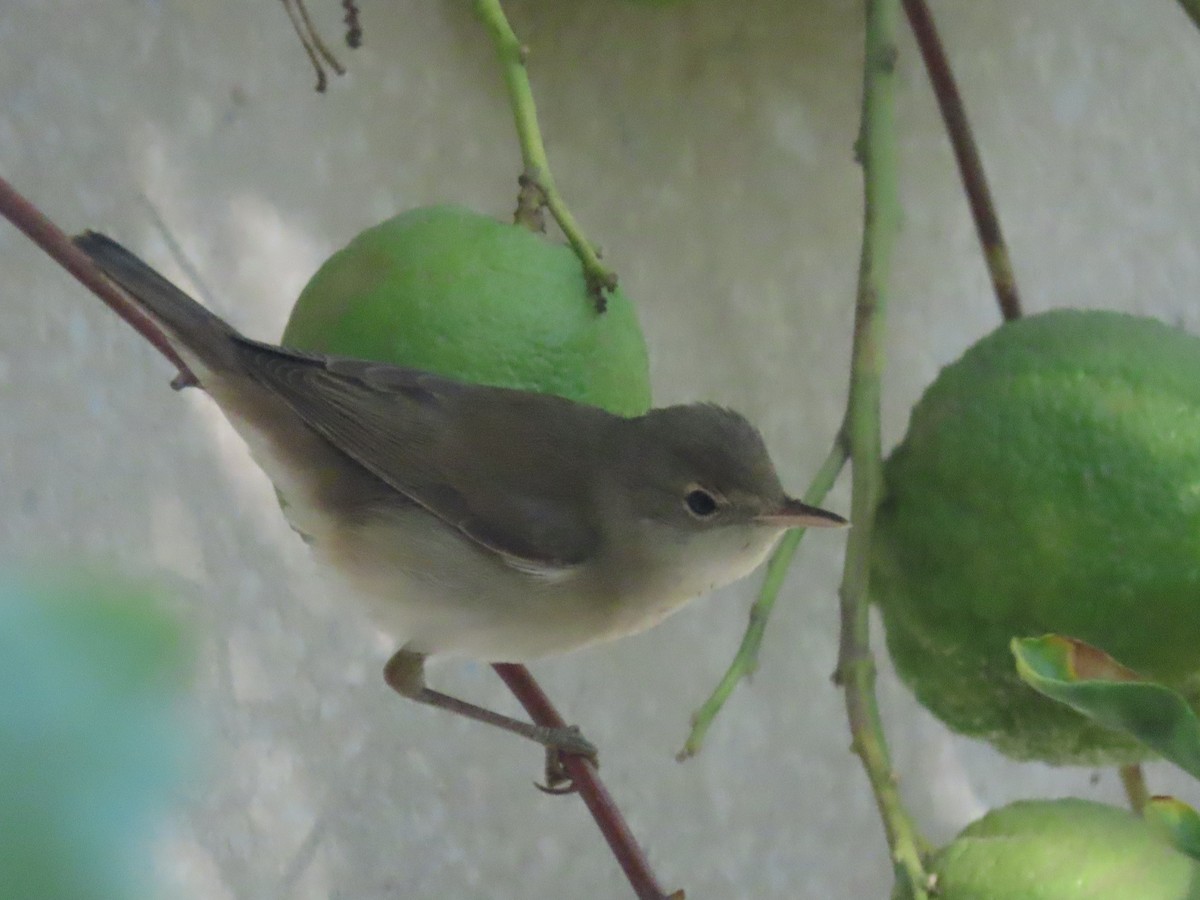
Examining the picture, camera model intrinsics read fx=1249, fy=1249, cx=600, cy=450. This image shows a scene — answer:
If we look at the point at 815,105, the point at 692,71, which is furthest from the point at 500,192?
the point at 815,105

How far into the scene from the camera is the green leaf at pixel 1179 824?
0.55 m

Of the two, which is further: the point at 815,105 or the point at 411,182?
the point at 815,105

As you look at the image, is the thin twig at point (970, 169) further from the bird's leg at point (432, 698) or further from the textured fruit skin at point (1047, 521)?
the bird's leg at point (432, 698)

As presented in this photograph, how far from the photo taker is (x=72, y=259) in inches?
29.2

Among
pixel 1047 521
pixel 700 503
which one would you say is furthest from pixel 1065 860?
pixel 700 503

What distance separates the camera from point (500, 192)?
1.17 metres

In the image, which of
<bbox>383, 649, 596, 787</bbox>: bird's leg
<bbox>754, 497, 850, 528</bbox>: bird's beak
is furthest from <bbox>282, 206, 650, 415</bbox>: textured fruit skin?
<bbox>383, 649, 596, 787</bbox>: bird's leg

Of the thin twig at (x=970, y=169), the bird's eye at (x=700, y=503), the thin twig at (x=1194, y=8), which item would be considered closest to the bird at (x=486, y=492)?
the bird's eye at (x=700, y=503)

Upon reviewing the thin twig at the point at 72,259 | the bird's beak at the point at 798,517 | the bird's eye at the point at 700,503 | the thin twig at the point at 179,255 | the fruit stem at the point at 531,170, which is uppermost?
the thin twig at the point at 179,255

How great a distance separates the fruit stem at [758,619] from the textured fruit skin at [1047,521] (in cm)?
4

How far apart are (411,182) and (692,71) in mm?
318

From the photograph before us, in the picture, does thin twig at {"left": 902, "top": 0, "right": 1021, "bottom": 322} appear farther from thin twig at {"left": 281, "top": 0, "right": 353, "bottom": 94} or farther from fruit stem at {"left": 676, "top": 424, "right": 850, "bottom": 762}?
thin twig at {"left": 281, "top": 0, "right": 353, "bottom": 94}

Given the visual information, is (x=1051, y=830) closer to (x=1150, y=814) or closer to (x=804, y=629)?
(x=1150, y=814)

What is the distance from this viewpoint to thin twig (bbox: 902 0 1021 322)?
0.83m
